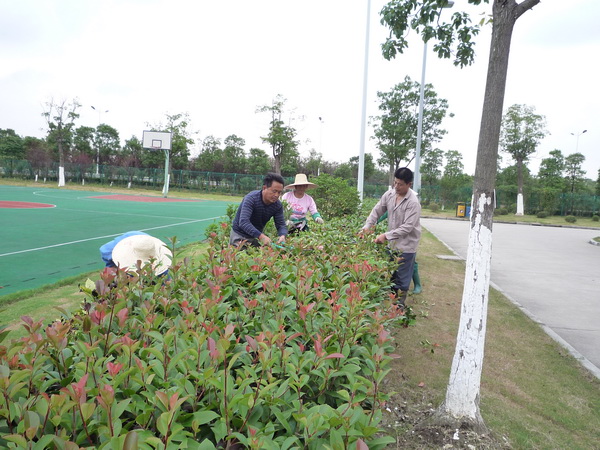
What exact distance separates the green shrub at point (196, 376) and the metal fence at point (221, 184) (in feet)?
101

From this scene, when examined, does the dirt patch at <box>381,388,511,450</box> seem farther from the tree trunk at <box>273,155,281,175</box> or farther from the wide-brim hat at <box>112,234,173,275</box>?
the tree trunk at <box>273,155,281,175</box>

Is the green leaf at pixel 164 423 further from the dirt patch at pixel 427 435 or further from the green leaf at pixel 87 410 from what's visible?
A: the dirt patch at pixel 427 435

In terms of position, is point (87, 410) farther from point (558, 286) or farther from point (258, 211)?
point (558, 286)

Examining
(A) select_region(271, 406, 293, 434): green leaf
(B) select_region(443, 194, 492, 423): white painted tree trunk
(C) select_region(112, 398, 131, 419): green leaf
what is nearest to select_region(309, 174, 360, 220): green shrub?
(B) select_region(443, 194, 492, 423): white painted tree trunk

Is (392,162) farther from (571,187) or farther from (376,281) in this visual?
(376,281)

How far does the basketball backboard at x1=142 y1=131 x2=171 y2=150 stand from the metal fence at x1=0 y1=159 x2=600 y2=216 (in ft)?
19.7

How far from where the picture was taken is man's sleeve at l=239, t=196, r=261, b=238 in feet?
13.2

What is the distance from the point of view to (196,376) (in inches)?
50.0

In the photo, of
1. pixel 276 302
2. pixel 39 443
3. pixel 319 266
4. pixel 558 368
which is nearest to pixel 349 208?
pixel 558 368

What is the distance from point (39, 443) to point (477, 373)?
7.98 feet

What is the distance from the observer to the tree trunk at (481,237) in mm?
2621

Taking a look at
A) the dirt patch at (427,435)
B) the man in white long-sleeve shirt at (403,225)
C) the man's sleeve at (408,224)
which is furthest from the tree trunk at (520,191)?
the dirt patch at (427,435)

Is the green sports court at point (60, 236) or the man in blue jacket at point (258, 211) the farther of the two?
the green sports court at point (60, 236)

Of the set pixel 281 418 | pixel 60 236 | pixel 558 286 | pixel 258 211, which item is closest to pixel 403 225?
pixel 258 211
